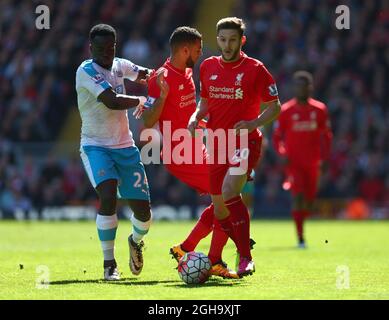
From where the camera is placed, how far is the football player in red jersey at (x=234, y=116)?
10.1 meters

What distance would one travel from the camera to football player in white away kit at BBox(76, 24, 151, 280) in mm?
10258

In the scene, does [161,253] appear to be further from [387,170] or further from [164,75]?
[387,170]

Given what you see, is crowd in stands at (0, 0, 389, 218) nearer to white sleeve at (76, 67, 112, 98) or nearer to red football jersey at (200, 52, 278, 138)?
red football jersey at (200, 52, 278, 138)

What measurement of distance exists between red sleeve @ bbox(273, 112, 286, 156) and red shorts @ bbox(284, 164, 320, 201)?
0.39 meters

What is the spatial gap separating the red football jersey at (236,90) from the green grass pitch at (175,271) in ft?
5.29

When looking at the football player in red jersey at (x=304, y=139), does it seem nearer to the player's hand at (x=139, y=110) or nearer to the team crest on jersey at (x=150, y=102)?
the player's hand at (x=139, y=110)

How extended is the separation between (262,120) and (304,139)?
7.45 m

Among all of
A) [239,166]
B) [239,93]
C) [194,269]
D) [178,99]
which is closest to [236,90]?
[239,93]

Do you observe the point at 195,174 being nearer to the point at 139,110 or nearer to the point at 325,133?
the point at 139,110

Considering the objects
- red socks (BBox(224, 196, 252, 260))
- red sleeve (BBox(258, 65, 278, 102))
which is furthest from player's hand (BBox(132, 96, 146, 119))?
red socks (BBox(224, 196, 252, 260))

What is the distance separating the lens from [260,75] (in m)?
10.2

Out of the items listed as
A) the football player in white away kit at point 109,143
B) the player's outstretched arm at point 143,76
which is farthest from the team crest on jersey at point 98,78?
the player's outstretched arm at point 143,76

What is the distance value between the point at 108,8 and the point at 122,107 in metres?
19.5
